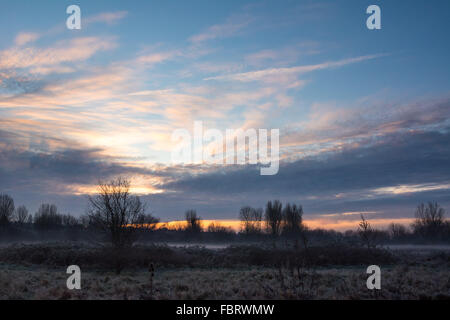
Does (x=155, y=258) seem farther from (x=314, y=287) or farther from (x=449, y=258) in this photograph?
(x=449, y=258)

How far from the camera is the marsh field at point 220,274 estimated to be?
560 inches

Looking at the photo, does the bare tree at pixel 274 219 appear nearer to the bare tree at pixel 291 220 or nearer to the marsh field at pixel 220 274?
the bare tree at pixel 291 220

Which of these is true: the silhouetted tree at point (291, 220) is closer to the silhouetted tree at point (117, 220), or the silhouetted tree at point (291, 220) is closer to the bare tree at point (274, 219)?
the bare tree at point (274, 219)

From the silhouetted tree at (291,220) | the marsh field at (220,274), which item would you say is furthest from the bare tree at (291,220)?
the marsh field at (220,274)

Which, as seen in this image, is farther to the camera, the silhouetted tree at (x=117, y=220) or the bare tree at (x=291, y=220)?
the bare tree at (x=291, y=220)

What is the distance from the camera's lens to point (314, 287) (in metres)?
15.5

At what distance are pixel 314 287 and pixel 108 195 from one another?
16147 mm

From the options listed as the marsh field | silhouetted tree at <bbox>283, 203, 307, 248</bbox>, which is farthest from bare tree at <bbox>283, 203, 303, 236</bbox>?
the marsh field

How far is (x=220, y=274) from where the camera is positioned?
23906mm

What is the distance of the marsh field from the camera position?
14.2 meters

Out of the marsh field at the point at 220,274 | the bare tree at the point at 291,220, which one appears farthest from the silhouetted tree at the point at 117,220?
the bare tree at the point at 291,220

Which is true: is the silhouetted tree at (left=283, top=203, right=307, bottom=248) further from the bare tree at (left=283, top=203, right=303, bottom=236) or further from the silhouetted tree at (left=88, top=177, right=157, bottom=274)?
the silhouetted tree at (left=88, top=177, right=157, bottom=274)

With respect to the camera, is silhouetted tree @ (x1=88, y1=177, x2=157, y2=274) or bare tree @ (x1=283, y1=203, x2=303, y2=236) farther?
bare tree @ (x1=283, y1=203, x2=303, y2=236)
